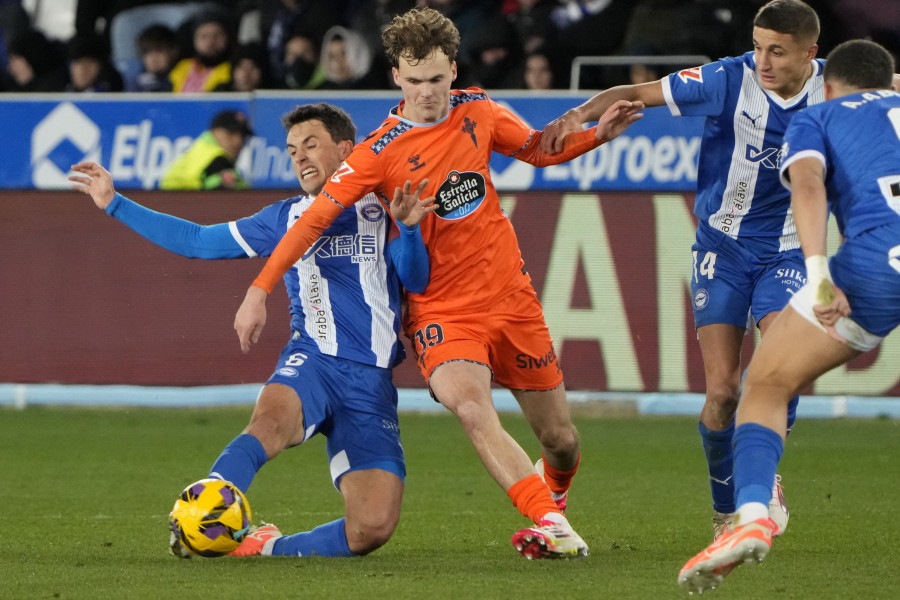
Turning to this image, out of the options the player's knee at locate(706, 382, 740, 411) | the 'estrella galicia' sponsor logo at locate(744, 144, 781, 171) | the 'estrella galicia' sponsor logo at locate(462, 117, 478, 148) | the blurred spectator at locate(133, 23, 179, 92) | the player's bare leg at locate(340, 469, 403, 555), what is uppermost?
the 'estrella galicia' sponsor logo at locate(462, 117, 478, 148)

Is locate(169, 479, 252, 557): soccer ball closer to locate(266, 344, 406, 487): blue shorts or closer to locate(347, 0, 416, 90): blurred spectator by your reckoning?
locate(266, 344, 406, 487): blue shorts

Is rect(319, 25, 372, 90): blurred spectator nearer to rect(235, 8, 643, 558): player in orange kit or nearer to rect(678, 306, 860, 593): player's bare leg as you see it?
rect(235, 8, 643, 558): player in orange kit

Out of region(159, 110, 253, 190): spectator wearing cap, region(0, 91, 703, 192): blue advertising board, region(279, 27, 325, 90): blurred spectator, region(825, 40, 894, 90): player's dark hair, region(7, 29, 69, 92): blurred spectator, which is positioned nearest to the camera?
region(825, 40, 894, 90): player's dark hair

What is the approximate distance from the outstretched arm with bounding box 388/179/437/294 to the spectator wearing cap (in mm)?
5865

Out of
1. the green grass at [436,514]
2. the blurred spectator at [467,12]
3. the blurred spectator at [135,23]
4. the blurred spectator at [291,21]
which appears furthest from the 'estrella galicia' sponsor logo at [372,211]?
the blurred spectator at [135,23]

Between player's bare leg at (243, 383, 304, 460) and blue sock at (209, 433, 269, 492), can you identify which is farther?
player's bare leg at (243, 383, 304, 460)

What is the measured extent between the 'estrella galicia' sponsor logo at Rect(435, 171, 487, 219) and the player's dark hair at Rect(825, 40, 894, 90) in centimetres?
159

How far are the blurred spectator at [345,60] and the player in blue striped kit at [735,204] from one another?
292 inches

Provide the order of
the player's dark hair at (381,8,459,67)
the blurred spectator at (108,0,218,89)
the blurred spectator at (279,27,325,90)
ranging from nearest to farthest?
the player's dark hair at (381,8,459,67) < the blurred spectator at (279,27,325,90) < the blurred spectator at (108,0,218,89)

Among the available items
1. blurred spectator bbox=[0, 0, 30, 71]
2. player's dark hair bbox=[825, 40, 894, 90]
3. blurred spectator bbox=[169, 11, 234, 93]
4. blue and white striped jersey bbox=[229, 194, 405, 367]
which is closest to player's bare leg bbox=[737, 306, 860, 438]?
player's dark hair bbox=[825, 40, 894, 90]

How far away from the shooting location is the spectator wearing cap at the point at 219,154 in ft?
37.9

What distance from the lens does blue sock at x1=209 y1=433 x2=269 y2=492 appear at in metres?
5.35

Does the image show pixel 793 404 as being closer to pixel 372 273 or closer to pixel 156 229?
pixel 372 273

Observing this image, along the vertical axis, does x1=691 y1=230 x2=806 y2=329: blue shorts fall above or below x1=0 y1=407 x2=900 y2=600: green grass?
above
